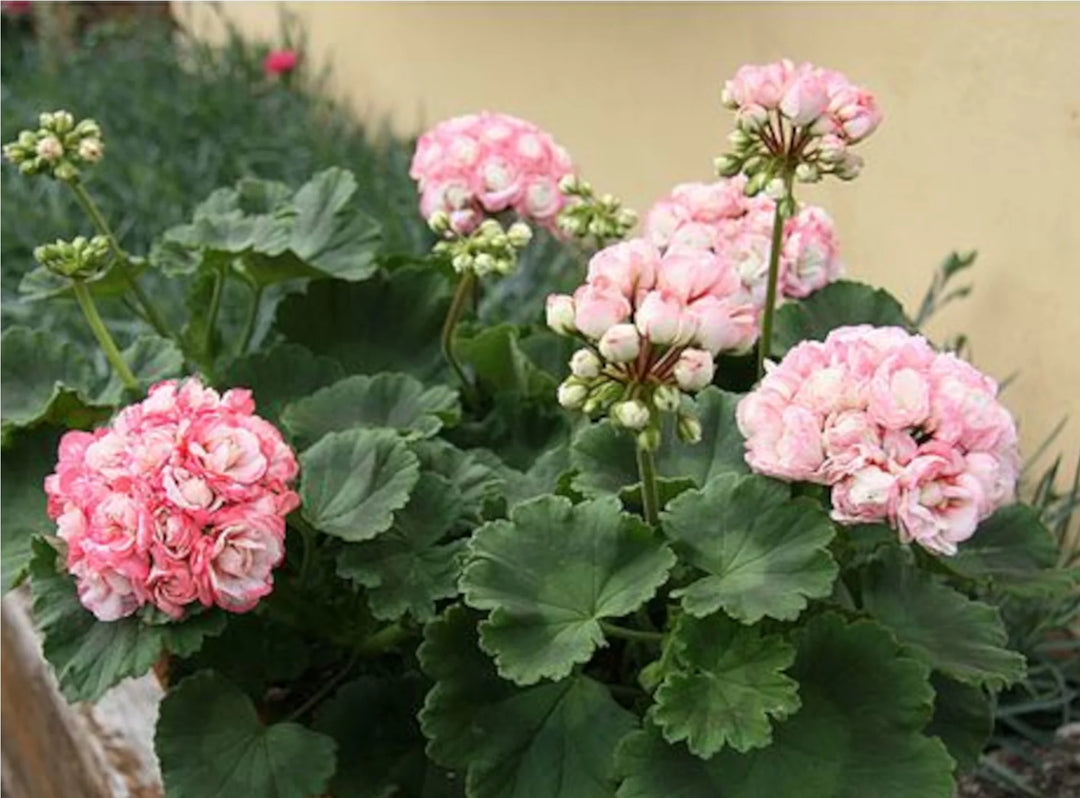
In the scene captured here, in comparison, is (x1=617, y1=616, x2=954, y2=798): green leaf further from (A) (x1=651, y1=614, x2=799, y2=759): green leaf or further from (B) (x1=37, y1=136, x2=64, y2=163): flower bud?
(B) (x1=37, y1=136, x2=64, y2=163): flower bud

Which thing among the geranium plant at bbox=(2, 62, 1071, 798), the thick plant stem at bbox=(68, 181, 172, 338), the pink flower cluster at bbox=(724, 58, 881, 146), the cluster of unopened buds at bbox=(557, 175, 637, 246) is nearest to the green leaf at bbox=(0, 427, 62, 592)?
the geranium plant at bbox=(2, 62, 1071, 798)

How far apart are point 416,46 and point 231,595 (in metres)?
2.70

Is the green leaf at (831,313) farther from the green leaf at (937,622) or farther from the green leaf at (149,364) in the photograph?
the green leaf at (149,364)

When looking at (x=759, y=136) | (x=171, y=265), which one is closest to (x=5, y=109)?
(x=171, y=265)

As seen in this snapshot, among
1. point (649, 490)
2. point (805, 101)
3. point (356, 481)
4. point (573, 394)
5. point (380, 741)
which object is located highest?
point (805, 101)

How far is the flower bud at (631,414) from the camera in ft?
3.88

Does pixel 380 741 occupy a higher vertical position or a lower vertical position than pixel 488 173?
lower

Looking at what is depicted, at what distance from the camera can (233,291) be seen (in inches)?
115

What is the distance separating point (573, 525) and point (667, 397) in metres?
0.19

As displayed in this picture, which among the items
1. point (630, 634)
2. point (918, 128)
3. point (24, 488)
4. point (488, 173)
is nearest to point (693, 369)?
point (630, 634)

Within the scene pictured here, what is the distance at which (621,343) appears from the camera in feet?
3.87

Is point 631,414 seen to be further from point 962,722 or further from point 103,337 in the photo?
point 103,337

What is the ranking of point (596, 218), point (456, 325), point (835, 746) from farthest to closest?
point (456, 325), point (596, 218), point (835, 746)

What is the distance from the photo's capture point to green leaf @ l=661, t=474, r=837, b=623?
4.15 feet
